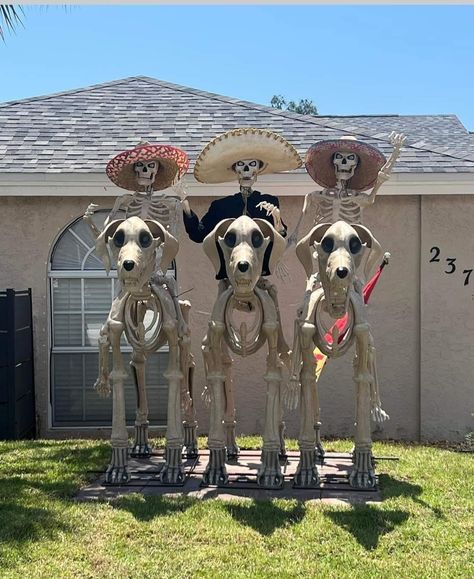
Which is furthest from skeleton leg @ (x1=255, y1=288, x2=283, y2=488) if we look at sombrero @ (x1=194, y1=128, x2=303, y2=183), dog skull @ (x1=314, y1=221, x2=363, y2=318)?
sombrero @ (x1=194, y1=128, x2=303, y2=183)

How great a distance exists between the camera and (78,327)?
29.0 ft

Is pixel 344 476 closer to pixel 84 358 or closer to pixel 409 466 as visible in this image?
pixel 409 466

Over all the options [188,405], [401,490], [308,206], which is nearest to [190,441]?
[188,405]

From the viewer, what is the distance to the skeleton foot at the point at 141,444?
701 centimetres

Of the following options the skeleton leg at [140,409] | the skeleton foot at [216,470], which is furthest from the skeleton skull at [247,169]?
the skeleton foot at [216,470]

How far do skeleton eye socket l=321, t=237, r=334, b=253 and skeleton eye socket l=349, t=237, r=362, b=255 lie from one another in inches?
5.9

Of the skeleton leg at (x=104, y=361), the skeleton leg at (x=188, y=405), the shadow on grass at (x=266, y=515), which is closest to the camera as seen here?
the shadow on grass at (x=266, y=515)

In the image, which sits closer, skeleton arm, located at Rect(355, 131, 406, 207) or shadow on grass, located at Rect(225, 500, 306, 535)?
shadow on grass, located at Rect(225, 500, 306, 535)

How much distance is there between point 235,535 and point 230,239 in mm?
2244

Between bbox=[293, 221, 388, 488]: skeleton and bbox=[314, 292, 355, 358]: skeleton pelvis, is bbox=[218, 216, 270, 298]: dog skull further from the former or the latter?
bbox=[314, 292, 355, 358]: skeleton pelvis

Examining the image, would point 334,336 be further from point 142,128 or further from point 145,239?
point 142,128

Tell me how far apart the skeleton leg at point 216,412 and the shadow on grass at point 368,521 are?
3.72 feet

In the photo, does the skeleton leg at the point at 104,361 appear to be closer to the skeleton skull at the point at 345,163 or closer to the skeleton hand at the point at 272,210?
the skeleton hand at the point at 272,210

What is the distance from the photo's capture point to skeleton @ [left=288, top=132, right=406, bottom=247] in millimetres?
6203
